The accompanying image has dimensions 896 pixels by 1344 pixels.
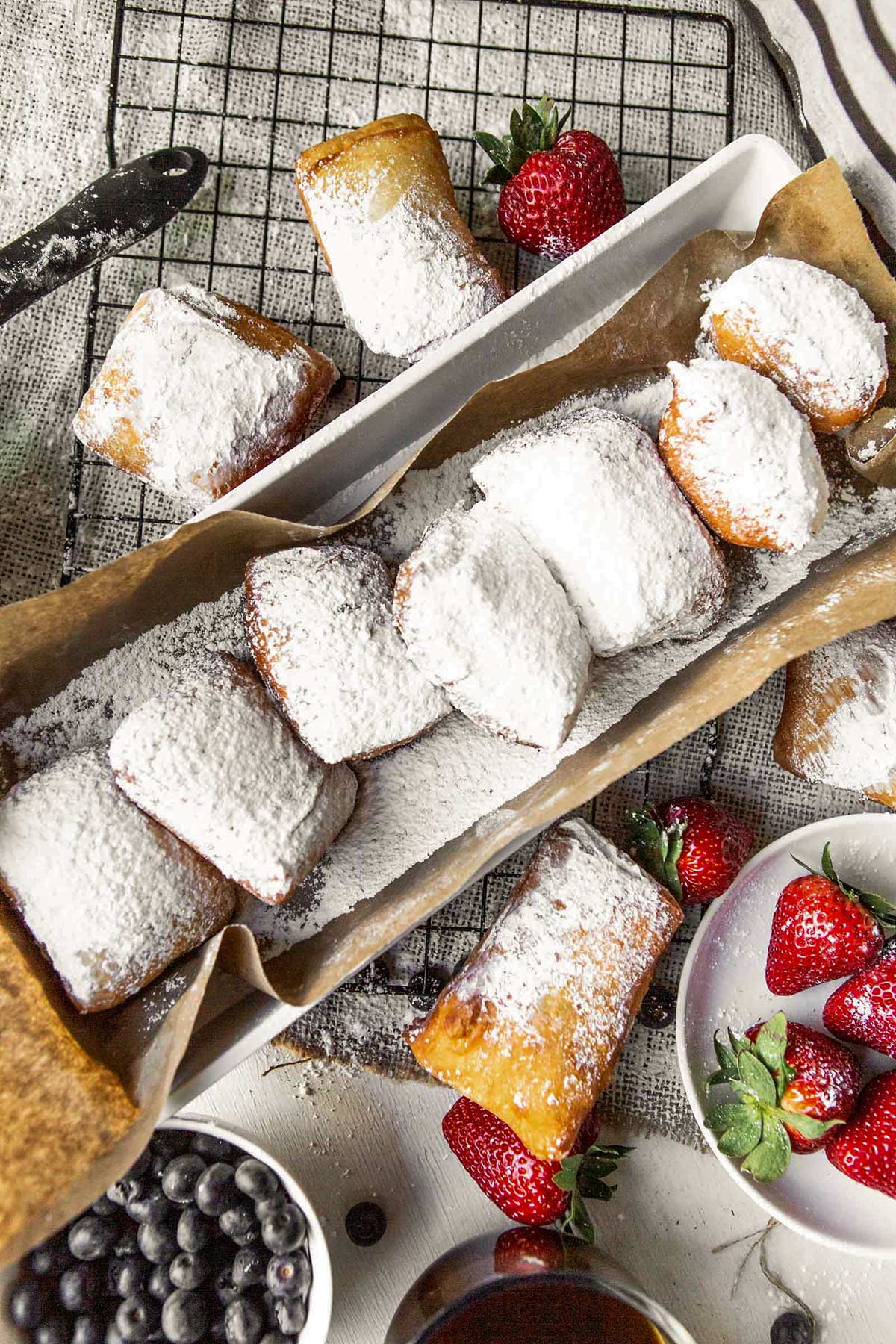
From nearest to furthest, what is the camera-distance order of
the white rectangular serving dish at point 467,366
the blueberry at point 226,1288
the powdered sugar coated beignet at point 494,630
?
the powdered sugar coated beignet at point 494,630
the white rectangular serving dish at point 467,366
the blueberry at point 226,1288

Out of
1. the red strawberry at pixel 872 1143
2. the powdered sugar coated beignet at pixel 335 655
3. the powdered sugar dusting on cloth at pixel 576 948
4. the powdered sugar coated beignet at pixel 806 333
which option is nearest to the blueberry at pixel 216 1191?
the powdered sugar dusting on cloth at pixel 576 948

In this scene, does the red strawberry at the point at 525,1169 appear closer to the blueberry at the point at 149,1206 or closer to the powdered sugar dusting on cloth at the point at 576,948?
the powdered sugar dusting on cloth at the point at 576,948

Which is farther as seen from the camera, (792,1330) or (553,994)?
(792,1330)

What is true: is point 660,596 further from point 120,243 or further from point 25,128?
point 25,128

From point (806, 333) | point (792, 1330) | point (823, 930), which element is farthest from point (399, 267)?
point (792, 1330)

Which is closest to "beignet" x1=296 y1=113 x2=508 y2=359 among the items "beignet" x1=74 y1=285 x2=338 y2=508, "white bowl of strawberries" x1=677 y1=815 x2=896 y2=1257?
"beignet" x1=74 y1=285 x2=338 y2=508

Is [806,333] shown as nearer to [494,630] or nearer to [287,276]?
[494,630]

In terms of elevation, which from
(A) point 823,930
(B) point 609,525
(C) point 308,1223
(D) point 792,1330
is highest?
(B) point 609,525
